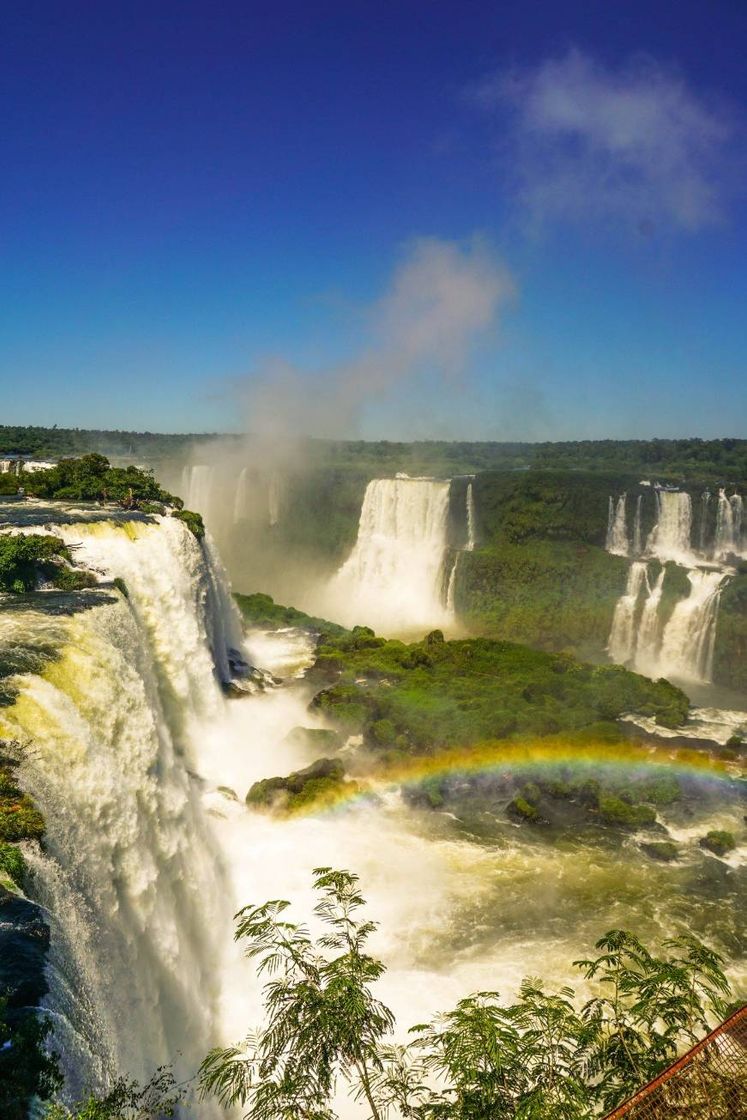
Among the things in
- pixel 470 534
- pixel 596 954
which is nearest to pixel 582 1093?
pixel 596 954

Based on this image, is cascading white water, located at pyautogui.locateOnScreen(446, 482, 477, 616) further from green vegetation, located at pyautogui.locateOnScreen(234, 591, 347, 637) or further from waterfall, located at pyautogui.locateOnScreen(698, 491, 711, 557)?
waterfall, located at pyautogui.locateOnScreen(698, 491, 711, 557)

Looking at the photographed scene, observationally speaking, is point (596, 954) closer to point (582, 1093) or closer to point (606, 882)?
point (606, 882)

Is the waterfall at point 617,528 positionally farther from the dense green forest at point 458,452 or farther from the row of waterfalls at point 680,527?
the dense green forest at point 458,452

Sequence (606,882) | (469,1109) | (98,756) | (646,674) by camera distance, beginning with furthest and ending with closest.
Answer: (646,674)
(606,882)
(98,756)
(469,1109)

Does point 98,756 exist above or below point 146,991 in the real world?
above

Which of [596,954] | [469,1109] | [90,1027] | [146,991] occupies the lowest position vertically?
[596,954]

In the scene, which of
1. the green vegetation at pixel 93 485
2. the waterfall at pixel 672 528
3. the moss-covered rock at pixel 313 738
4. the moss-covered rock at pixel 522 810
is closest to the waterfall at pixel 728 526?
the waterfall at pixel 672 528

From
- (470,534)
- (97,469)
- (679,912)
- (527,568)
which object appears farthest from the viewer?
(470,534)

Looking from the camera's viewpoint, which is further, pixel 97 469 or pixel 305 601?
pixel 305 601
